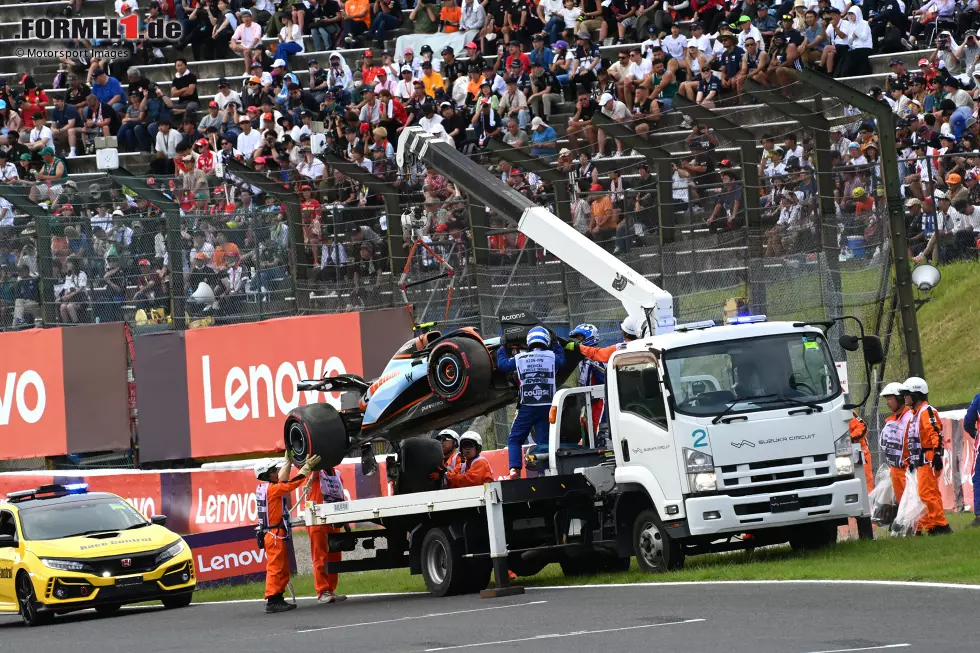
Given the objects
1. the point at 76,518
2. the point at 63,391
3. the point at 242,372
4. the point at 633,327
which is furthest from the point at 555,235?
the point at 63,391

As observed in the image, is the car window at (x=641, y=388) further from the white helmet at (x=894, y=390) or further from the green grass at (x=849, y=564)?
the white helmet at (x=894, y=390)

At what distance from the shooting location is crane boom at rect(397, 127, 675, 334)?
1543 centimetres

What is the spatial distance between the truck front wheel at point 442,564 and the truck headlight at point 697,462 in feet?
7.75

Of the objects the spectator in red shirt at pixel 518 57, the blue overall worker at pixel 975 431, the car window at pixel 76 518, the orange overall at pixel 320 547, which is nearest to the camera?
the blue overall worker at pixel 975 431

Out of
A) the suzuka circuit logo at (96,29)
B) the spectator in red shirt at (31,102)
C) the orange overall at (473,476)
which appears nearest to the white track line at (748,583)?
the orange overall at (473,476)

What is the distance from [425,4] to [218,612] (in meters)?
18.9

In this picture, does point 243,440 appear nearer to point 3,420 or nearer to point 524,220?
point 3,420

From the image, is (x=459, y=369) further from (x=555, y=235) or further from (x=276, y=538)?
(x=276, y=538)

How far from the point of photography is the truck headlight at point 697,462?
13.9 m

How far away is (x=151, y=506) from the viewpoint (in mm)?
22672

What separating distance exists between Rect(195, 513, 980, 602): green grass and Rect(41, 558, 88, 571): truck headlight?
3.32 meters

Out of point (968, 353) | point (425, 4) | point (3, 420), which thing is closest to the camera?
point (968, 353)

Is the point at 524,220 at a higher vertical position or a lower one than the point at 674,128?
lower

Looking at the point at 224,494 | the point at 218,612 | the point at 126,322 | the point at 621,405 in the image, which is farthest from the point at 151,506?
the point at 621,405
